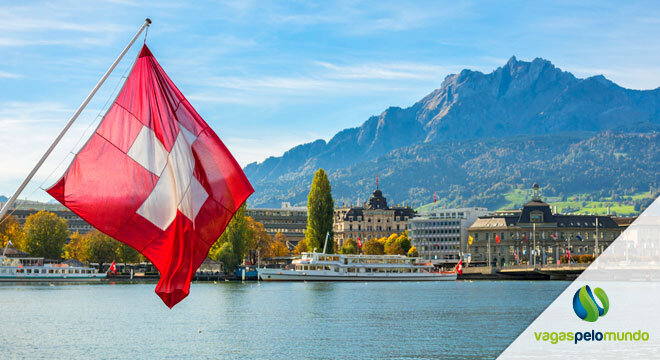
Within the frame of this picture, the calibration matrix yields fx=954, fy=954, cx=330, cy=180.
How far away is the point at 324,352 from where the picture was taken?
44062 millimetres

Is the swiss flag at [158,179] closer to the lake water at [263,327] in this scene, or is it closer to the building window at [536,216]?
the lake water at [263,327]

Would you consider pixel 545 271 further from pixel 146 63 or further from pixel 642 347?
pixel 146 63

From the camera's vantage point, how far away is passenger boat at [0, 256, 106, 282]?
5374 inches

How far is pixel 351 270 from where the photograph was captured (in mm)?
147250

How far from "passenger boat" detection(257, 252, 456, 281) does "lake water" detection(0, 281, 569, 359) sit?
49695 millimetres

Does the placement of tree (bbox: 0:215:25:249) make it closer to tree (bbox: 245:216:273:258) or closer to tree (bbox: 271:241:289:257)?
tree (bbox: 245:216:273:258)

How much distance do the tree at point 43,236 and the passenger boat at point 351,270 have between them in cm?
3297

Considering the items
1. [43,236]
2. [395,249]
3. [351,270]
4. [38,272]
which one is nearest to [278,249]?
[395,249]

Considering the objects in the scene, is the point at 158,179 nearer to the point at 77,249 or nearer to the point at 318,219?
the point at 318,219

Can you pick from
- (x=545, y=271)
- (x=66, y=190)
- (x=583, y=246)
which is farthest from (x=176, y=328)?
(x=583, y=246)

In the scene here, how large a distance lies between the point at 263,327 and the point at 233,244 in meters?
83.8

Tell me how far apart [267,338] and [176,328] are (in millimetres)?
8137

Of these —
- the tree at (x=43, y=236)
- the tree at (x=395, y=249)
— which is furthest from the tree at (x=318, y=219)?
the tree at (x=395, y=249)

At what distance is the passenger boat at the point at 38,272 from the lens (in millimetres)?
136500
